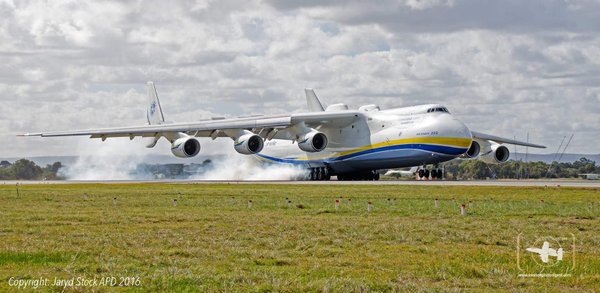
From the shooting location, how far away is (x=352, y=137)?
54594 millimetres

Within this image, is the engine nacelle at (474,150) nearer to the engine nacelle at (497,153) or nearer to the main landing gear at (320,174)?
the engine nacelle at (497,153)

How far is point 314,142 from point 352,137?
3429mm

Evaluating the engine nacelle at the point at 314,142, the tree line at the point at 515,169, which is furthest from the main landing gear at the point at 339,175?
the tree line at the point at 515,169

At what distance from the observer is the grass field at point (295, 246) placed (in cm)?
1147

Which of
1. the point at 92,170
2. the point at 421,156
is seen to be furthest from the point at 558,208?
the point at 92,170

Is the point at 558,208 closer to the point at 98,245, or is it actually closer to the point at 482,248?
the point at 482,248

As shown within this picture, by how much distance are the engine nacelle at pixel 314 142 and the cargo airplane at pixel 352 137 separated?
0.02m

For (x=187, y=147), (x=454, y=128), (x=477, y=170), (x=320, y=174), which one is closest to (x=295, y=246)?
(x=454, y=128)

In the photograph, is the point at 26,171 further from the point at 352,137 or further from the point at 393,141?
the point at 393,141

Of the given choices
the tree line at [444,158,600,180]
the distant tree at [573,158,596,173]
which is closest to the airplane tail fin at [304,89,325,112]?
the tree line at [444,158,600,180]

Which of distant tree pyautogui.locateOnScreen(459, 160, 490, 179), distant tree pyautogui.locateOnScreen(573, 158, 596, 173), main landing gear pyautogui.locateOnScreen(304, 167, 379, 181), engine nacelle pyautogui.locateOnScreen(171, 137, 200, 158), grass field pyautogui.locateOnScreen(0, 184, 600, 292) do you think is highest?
distant tree pyautogui.locateOnScreen(573, 158, 596, 173)

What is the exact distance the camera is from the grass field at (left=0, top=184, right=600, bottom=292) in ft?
37.6

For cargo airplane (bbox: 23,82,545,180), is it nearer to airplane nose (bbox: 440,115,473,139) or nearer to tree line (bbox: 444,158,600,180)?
airplane nose (bbox: 440,115,473,139)

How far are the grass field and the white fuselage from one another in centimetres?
2060
